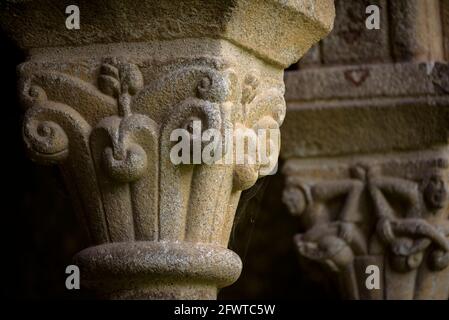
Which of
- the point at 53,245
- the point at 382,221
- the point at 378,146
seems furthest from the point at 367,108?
the point at 53,245

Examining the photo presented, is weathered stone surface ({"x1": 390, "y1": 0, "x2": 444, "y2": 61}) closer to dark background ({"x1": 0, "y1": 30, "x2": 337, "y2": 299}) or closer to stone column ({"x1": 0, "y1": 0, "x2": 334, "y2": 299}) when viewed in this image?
stone column ({"x1": 0, "y1": 0, "x2": 334, "y2": 299})

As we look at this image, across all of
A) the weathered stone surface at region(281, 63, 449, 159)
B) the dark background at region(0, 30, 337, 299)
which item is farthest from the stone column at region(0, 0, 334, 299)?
the dark background at region(0, 30, 337, 299)

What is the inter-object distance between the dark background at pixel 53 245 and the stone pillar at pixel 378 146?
87 cm

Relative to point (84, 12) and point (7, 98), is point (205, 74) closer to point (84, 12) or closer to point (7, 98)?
point (84, 12)

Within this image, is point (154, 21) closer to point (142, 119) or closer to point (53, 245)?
point (142, 119)

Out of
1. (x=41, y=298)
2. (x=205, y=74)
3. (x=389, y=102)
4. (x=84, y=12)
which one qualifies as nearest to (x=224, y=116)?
(x=205, y=74)

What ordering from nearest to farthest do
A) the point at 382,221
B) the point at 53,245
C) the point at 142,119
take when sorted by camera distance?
the point at 142,119
the point at 382,221
the point at 53,245

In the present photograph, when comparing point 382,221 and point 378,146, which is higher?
point 378,146

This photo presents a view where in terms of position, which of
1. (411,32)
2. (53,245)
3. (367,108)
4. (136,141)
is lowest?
(53,245)

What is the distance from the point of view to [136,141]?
2.13m

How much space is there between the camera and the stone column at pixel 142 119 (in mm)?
2109

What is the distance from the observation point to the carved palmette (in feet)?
6.93

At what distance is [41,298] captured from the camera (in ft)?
13.4

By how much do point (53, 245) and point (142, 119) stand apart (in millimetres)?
2069
